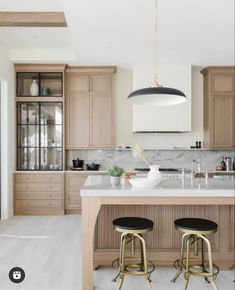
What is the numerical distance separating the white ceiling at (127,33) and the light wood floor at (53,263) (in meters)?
2.80

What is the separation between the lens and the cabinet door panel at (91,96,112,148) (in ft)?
19.7

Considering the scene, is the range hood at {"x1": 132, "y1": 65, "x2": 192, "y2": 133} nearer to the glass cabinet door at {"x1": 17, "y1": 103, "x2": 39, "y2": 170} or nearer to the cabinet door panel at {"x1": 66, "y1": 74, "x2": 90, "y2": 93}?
the cabinet door panel at {"x1": 66, "y1": 74, "x2": 90, "y2": 93}

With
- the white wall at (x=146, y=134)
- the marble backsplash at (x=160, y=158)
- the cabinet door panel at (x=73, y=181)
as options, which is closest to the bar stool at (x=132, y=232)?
the cabinet door panel at (x=73, y=181)

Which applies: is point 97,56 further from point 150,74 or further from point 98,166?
point 98,166

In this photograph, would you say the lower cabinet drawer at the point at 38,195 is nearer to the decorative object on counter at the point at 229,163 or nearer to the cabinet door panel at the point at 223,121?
the cabinet door panel at the point at 223,121

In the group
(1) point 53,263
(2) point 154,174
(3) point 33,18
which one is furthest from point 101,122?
(2) point 154,174

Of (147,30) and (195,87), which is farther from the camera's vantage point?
(195,87)

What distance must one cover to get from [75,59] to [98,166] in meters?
2.01

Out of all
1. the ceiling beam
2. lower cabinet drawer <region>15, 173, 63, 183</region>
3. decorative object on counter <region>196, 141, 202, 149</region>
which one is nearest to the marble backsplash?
decorative object on counter <region>196, 141, 202, 149</region>

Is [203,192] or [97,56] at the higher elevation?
[97,56]

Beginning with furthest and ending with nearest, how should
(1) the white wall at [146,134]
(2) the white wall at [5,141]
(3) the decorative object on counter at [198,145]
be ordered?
(1) the white wall at [146,134] < (3) the decorative object on counter at [198,145] < (2) the white wall at [5,141]

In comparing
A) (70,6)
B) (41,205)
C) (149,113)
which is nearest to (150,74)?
(149,113)

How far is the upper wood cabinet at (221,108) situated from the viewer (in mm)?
5875

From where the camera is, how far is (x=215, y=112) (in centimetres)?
589
